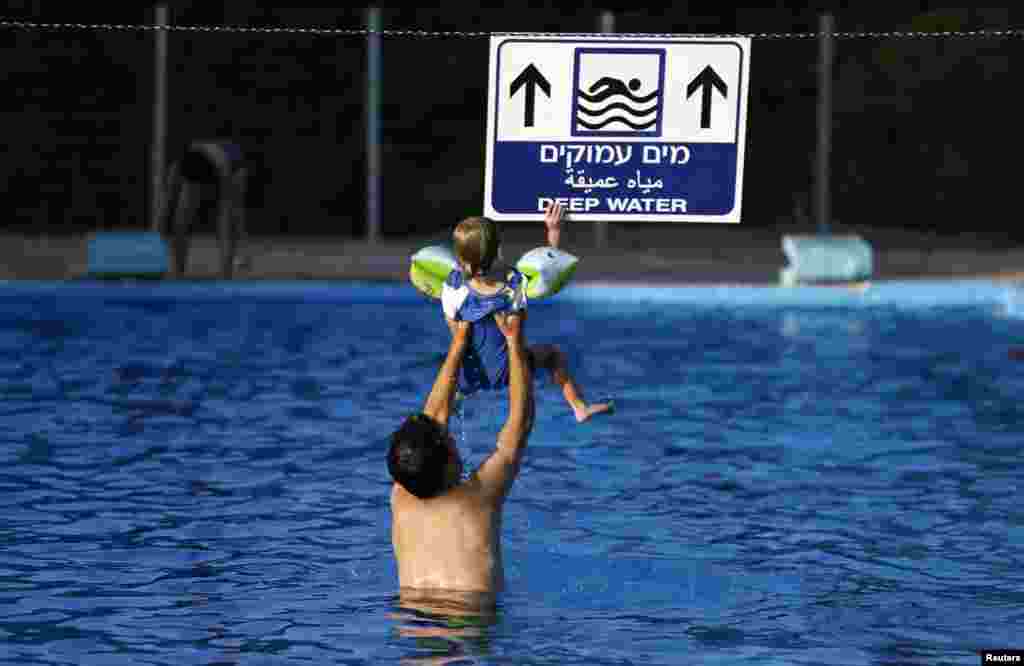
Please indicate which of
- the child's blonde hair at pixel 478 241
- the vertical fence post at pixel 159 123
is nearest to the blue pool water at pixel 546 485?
the child's blonde hair at pixel 478 241

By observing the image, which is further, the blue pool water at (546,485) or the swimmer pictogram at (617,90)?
the blue pool water at (546,485)

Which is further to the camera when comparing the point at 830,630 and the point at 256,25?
the point at 256,25

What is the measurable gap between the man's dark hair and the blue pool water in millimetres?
755

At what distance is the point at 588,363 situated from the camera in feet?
59.4

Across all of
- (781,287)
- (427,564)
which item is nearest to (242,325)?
(781,287)

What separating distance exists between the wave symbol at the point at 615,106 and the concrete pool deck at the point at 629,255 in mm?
14197

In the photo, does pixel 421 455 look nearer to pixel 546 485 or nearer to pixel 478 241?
pixel 478 241

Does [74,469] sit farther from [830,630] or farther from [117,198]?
[117,198]

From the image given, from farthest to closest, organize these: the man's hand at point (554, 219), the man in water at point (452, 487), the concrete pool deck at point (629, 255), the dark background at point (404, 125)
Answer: the dark background at point (404, 125), the concrete pool deck at point (629, 255), the man's hand at point (554, 219), the man in water at point (452, 487)

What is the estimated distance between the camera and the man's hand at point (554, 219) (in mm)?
8398

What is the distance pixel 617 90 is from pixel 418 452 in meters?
1.60

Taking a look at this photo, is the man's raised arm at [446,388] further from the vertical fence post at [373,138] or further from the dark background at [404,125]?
the dark background at [404,125]

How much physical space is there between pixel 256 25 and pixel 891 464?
58.9 ft

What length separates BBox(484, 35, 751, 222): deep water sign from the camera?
8.53 m
